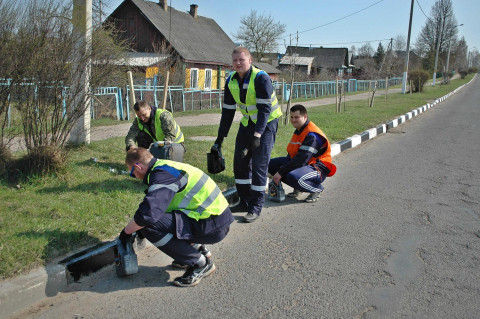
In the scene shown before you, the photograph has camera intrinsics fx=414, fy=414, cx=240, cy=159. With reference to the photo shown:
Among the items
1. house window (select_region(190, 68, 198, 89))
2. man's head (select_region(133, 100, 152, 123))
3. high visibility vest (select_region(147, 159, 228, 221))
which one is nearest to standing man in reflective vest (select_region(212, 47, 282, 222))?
man's head (select_region(133, 100, 152, 123))

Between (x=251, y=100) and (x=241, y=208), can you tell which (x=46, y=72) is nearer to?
(x=251, y=100)

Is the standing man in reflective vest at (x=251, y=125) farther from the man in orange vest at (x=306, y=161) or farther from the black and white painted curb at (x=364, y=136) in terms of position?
the black and white painted curb at (x=364, y=136)

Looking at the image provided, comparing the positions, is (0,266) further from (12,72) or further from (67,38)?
(67,38)

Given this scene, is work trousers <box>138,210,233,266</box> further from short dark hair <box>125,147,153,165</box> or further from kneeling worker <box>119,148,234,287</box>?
short dark hair <box>125,147,153,165</box>

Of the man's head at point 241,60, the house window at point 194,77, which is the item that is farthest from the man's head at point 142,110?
the house window at point 194,77

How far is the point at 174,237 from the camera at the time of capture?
3.21 metres

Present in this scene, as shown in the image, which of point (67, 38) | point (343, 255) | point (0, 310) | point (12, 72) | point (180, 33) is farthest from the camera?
point (180, 33)

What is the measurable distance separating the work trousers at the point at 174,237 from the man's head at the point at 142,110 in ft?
8.07

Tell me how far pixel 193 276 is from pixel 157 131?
9.02 feet

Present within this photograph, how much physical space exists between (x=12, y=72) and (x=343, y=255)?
12.5 feet

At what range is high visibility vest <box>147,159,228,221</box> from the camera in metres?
3.19

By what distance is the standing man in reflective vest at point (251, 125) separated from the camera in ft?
14.7


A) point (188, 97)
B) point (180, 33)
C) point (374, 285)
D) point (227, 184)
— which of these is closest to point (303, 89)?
point (180, 33)

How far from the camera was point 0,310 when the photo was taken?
2.74 m
